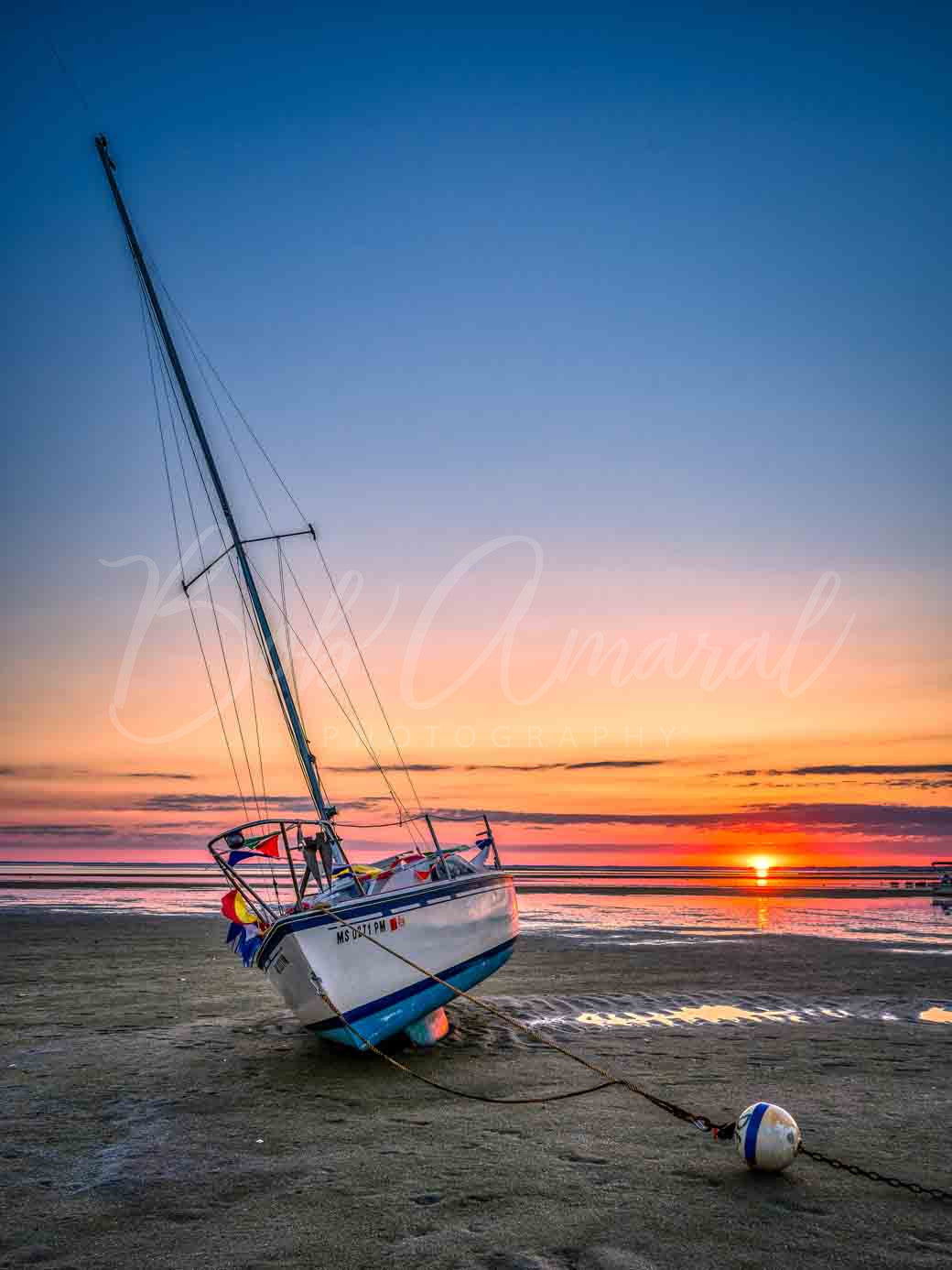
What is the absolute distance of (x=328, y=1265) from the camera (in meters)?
5.09

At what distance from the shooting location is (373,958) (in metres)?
10.4

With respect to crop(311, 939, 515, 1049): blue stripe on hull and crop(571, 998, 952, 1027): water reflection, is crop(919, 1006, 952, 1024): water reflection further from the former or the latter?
crop(311, 939, 515, 1049): blue stripe on hull

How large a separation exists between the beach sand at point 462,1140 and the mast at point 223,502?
13.5ft

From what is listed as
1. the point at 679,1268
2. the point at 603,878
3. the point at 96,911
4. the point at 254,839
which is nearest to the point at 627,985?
the point at 254,839

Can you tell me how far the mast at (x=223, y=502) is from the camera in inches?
603

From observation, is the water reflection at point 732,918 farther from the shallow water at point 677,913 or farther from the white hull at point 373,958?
the white hull at point 373,958

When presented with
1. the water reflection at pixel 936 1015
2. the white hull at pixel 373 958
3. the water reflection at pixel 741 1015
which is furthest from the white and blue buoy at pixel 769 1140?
the water reflection at pixel 936 1015

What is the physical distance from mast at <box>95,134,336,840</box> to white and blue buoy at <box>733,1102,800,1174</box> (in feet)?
32.7

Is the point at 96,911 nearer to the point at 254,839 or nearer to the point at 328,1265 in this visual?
the point at 254,839

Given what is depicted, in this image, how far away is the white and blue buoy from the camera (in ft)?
20.6

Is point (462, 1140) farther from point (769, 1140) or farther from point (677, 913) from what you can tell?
point (677, 913)

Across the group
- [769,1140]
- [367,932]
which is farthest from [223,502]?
[769,1140]

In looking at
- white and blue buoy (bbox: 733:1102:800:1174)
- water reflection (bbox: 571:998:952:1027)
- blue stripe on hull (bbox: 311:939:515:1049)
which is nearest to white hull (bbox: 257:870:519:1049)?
blue stripe on hull (bbox: 311:939:515:1049)

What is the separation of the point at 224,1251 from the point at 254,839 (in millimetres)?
5791
